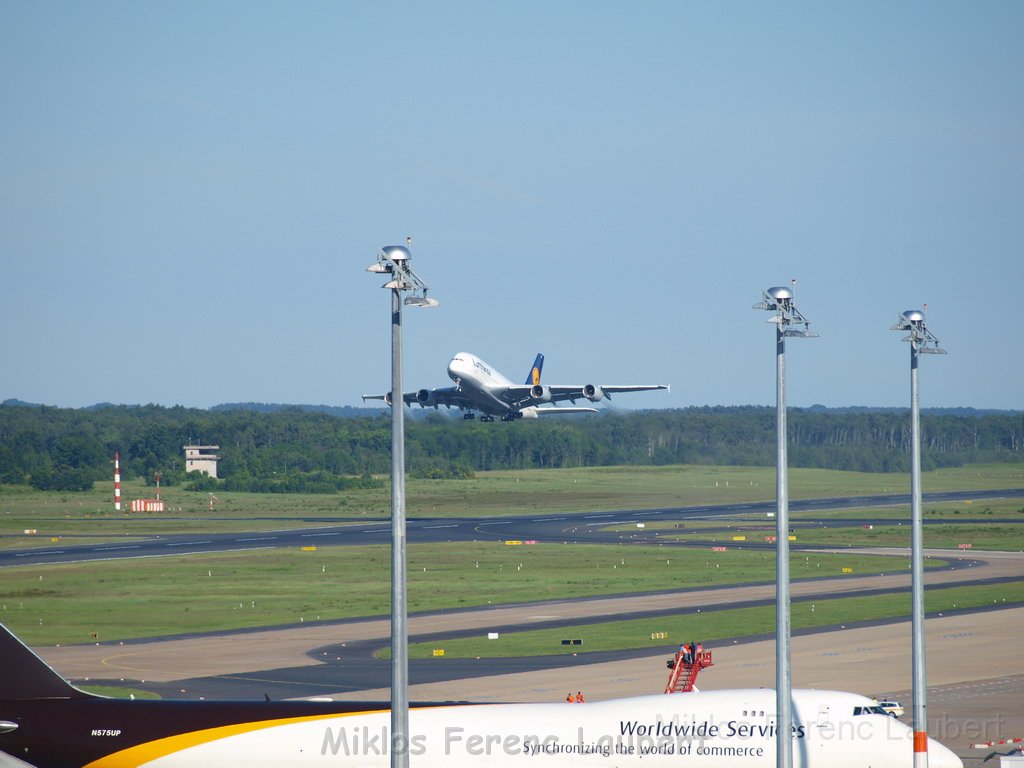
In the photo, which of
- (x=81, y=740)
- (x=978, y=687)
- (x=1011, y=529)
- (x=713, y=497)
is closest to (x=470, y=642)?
(x=978, y=687)

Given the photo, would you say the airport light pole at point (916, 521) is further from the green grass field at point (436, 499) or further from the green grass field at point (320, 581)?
the green grass field at point (436, 499)

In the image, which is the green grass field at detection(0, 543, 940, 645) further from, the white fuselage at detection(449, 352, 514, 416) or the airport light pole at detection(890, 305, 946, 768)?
the airport light pole at detection(890, 305, 946, 768)

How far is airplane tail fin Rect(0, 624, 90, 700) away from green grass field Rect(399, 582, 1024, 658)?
29354 millimetres

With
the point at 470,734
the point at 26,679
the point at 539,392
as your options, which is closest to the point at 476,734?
the point at 470,734

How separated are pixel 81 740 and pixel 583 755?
32.9 ft

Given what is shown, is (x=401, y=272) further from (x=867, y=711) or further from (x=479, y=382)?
(x=479, y=382)

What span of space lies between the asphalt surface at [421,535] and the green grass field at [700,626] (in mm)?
33710

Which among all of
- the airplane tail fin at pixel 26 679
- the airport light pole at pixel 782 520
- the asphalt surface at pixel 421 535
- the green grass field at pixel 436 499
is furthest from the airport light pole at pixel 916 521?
the green grass field at pixel 436 499

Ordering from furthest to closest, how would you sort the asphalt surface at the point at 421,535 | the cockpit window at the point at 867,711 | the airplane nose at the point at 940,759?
the asphalt surface at the point at 421,535 < the cockpit window at the point at 867,711 < the airplane nose at the point at 940,759

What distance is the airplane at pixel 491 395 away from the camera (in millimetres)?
123062

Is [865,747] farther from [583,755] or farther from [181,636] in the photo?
[181,636]

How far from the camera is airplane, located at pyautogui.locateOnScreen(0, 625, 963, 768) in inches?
1055

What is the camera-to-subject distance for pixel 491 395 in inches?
4911

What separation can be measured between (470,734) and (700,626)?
1562 inches
